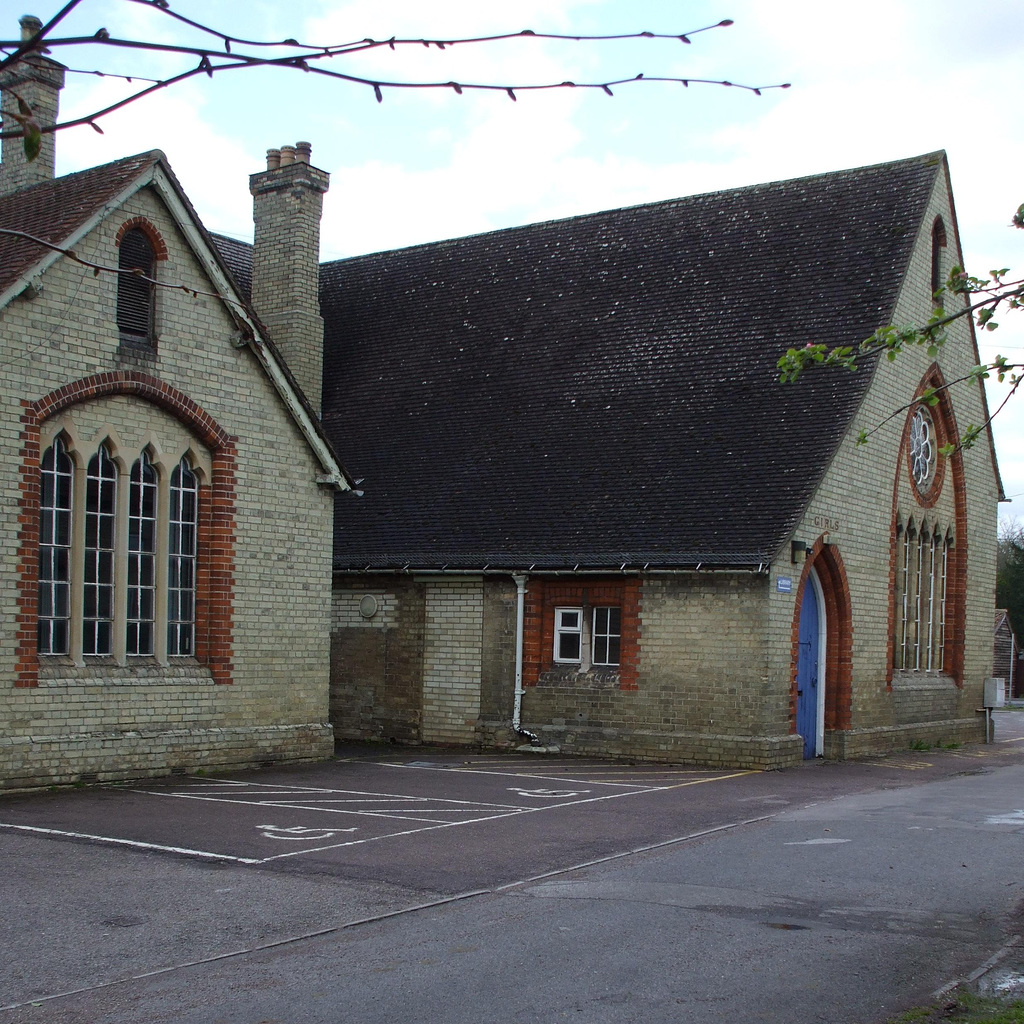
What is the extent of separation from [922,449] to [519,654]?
8.79 m

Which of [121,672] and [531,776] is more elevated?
[121,672]

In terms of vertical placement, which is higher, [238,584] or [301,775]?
[238,584]

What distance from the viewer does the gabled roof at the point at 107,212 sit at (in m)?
14.6

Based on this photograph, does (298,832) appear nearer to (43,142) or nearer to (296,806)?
(296,806)

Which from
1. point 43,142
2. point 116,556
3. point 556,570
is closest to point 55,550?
point 116,556

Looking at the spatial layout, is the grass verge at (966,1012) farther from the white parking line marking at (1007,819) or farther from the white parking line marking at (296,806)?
the white parking line marking at (1007,819)

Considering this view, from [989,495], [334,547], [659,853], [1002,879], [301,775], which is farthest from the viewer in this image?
[989,495]

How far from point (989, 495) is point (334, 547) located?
531 inches

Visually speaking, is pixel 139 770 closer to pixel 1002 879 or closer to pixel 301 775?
pixel 301 775

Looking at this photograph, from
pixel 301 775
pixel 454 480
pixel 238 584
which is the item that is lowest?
pixel 301 775

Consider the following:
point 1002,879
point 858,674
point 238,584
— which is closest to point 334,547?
point 238,584

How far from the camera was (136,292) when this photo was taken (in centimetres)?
1587

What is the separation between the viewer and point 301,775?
16234 millimetres

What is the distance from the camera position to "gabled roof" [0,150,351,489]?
14.6m
